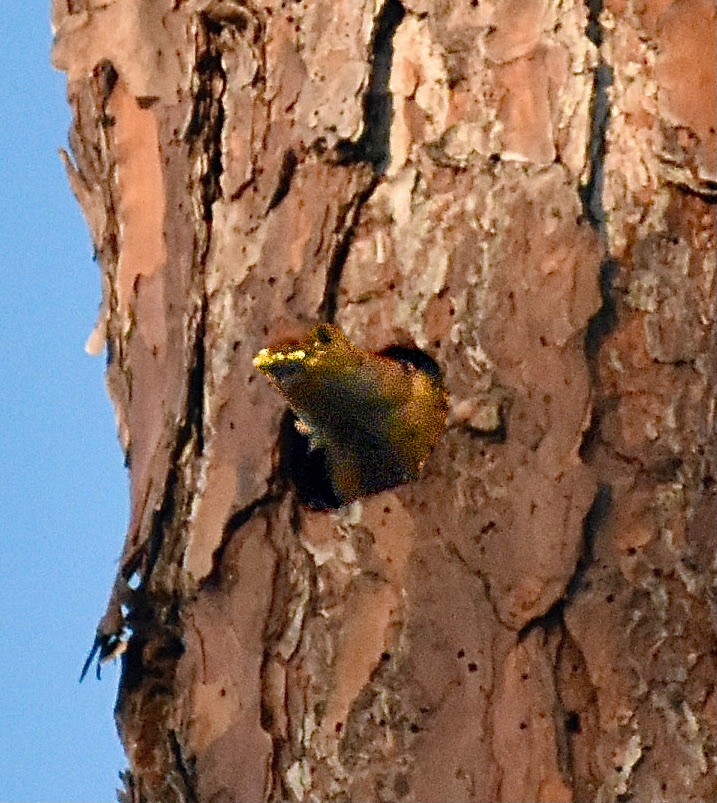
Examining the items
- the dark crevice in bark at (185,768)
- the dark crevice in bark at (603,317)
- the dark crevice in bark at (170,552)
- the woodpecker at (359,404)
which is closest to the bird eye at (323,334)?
the woodpecker at (359,404)

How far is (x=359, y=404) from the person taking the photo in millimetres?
1704

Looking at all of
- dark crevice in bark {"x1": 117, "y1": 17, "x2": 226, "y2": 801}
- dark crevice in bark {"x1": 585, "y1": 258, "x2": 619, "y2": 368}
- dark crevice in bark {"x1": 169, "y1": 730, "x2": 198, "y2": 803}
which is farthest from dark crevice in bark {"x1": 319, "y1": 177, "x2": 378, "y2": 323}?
dark crevice in bark {"x1": 169, "y1": 730, "x2": 198, "y2": 803}

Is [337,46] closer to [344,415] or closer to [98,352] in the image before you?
[344,415]

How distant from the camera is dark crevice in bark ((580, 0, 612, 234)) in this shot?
4.99 feet

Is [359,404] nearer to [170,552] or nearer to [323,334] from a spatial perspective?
[323,334]

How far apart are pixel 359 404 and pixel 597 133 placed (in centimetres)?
45

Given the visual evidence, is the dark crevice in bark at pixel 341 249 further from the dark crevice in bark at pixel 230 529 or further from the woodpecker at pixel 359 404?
the dark crevice in bark at pixel 230 529

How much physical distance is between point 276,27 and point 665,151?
0.51 meters

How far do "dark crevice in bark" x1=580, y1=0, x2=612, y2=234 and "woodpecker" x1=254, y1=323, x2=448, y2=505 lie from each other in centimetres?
28

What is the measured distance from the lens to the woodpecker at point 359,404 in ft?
5.09

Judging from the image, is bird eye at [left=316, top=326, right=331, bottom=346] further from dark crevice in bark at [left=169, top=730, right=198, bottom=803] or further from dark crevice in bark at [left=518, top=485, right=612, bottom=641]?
dark crevice in bark at [left=169, top=730, right=198, bottom=803]

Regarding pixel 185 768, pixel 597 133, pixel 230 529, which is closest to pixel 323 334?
pixel 230 529

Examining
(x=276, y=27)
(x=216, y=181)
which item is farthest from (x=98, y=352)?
(x=276, y=27)

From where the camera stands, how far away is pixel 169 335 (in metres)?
1.69
